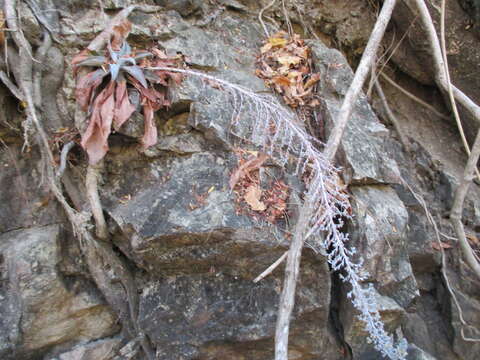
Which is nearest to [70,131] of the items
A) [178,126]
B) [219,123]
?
[178,126]

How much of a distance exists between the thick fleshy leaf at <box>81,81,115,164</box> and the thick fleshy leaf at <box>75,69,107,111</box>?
8 cm

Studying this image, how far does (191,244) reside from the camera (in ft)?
6.86

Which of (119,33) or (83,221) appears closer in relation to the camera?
(83,221)

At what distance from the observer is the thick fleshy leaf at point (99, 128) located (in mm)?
2162

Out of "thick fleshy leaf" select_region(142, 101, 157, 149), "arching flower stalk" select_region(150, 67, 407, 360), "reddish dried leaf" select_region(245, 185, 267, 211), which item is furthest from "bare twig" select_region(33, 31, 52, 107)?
"reddish dried leaf" select_region(245, 185, 267, 211)

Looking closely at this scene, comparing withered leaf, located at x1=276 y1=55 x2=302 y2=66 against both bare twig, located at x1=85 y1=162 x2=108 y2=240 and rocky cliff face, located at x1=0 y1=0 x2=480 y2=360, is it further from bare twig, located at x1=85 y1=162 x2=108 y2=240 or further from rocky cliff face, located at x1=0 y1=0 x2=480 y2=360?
bare twig, located at x1=85 y1=162 x2=108 y2=240

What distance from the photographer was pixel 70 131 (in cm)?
246

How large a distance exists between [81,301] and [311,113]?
236 cm

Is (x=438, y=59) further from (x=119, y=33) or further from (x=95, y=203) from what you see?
(x=95, y=203)

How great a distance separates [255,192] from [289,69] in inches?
56.0

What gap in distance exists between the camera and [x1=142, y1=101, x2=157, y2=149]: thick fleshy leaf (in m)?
2.29

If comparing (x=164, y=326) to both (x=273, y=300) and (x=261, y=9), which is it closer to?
(x=273, y=300)

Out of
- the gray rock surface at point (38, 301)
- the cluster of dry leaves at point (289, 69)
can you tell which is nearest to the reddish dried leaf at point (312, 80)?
the cluster of dry leaves at point (289, 69)

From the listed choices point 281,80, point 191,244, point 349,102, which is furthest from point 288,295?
point 281,80
